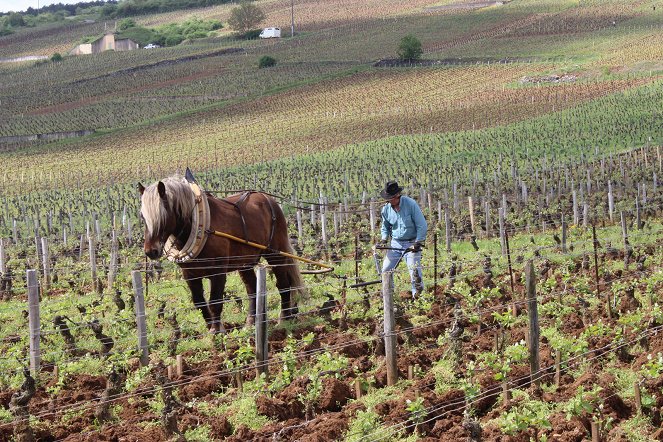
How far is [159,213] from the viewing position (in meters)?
12.1

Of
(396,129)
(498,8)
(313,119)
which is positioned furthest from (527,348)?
(498,8)

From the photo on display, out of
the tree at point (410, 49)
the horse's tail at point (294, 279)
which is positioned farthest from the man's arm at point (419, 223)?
the tree at point (410, 49)

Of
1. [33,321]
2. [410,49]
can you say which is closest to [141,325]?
[33,321]

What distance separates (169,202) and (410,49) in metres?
71.1

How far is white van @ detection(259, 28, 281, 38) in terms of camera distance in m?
109

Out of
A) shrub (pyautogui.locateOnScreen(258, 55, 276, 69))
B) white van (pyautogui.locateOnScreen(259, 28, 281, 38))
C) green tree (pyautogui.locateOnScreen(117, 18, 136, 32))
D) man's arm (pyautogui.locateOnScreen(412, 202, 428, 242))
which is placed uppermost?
green tree (pyautogui.locateOnScreen(117, 18, 136, 32))

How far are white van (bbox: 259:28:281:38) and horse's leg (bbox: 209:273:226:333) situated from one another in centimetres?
9700

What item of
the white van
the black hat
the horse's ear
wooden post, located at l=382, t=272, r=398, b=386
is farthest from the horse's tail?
the white van

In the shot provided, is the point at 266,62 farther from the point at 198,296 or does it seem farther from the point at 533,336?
the point at 533,336

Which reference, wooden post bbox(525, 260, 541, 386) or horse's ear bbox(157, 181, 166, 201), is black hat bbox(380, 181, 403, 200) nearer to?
horse's ear bbox(157, 181, 166, 201)

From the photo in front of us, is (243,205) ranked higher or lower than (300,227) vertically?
higher

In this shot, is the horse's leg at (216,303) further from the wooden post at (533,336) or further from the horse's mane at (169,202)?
the wooden post at (533,336)

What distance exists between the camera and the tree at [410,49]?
268ft

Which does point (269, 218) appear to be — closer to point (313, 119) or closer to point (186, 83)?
point (313, 119)
